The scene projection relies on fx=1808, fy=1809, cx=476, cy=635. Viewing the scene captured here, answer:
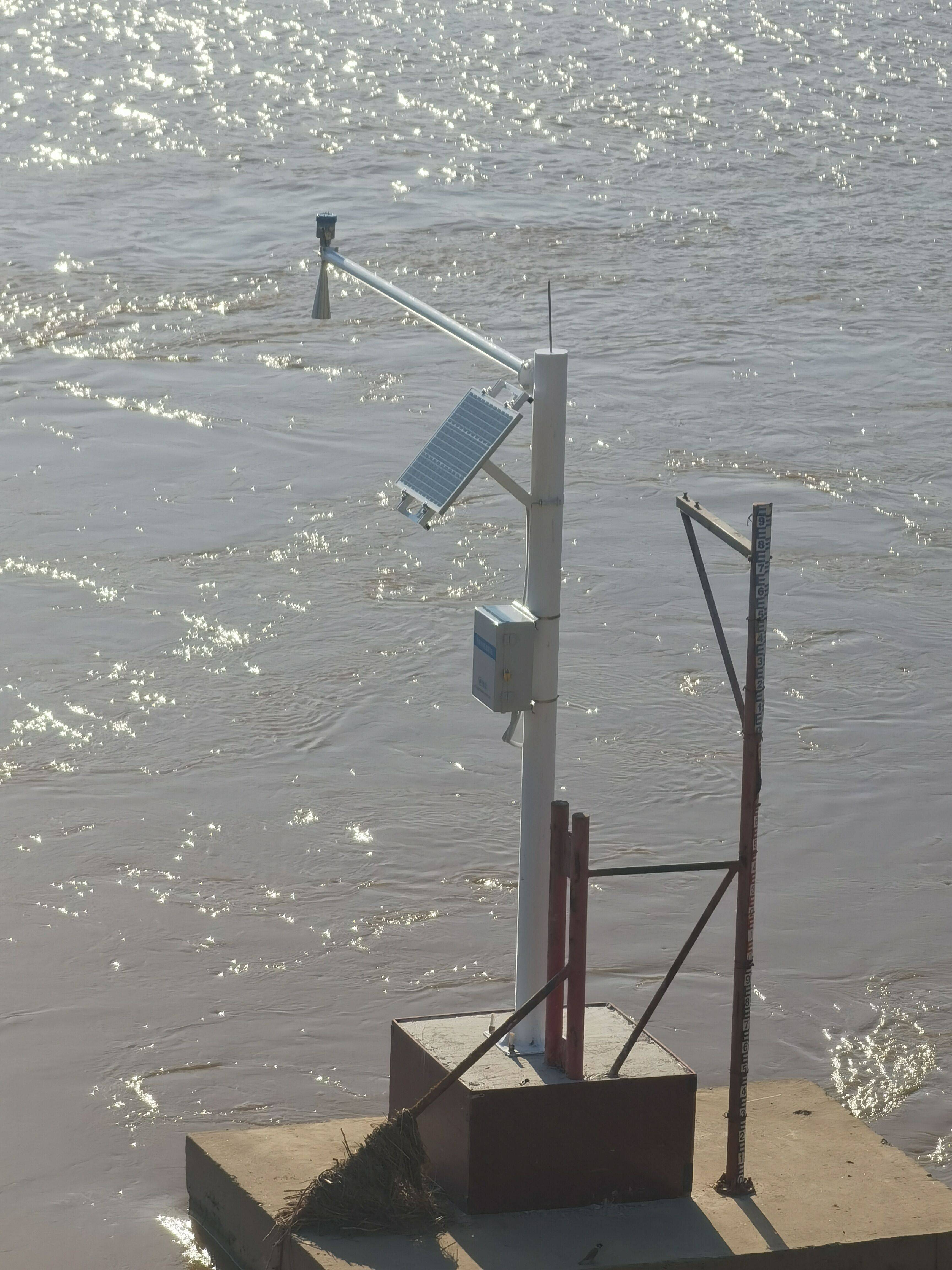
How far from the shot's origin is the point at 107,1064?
25.3 ft

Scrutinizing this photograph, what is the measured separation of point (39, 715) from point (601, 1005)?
6.00 meters

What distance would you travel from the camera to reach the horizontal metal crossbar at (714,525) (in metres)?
5.49

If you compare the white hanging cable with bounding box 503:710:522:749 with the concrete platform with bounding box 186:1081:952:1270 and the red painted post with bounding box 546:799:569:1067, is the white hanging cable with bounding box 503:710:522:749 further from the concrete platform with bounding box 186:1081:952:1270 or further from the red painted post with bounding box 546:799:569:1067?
the concrete platform with bounding box 186:1081:952:1270

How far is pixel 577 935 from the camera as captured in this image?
5.60 m

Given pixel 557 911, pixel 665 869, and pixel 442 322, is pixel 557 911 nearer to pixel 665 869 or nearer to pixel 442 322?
pixel 665 869

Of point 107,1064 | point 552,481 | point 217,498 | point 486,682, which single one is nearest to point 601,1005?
point 486,682

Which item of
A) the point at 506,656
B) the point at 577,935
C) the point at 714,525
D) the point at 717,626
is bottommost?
the point at 577,935

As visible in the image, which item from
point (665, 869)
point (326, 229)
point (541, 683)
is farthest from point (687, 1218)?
point (326, 229)

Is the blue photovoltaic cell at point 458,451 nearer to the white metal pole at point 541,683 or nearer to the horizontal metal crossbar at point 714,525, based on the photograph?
the white metal pole at point 541,683

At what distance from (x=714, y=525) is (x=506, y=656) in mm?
764

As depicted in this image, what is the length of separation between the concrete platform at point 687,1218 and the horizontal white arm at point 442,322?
2.66 metres

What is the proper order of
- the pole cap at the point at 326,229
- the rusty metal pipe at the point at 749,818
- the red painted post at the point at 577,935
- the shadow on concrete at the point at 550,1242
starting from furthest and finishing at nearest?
1. the pole cap at the point at 326,229
2. the red painted post at the point at 577,935
3. the shadow on concrete at the point at 550,1242
4. the rusty metal pipe at the point at 749,818

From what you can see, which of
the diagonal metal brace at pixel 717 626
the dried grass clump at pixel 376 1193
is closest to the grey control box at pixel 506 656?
the diagonal metal brace at pixel 717 626

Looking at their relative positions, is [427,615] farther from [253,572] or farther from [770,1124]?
[770,1124]
